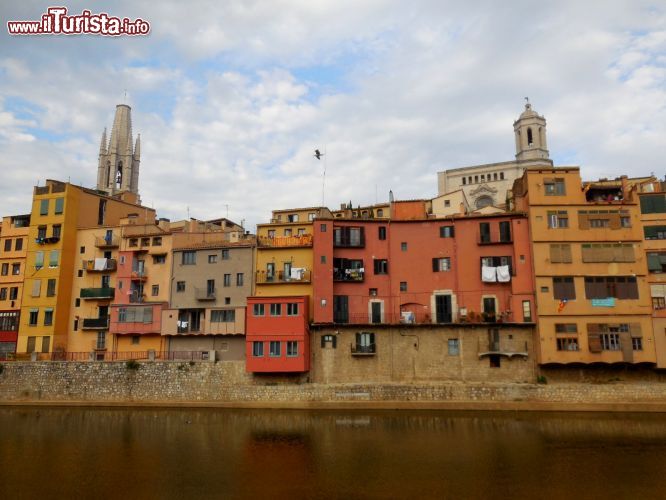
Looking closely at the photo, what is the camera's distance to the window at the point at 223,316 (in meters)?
46.6

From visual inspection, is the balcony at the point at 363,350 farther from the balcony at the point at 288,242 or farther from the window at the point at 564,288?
the window at the point at 564,288

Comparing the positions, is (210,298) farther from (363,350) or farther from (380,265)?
(380,265)

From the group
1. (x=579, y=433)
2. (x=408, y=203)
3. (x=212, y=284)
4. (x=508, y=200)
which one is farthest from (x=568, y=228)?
(x=212, y=284)

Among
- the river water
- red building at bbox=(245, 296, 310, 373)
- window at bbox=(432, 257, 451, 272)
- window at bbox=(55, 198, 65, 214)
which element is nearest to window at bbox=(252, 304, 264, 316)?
red building at bbox=(245, 296, 310, 373)

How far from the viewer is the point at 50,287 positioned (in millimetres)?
52688

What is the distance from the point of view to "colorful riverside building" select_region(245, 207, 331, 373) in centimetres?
4266

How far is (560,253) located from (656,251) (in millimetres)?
7216

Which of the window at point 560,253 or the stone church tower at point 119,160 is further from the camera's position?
the stone church tower at point 119,160

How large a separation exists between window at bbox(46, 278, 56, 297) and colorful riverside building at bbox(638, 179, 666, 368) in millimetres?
52484

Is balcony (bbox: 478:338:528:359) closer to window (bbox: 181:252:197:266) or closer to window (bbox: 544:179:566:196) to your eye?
window (bbox: 544:179:566:196)

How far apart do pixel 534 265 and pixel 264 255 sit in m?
22.6

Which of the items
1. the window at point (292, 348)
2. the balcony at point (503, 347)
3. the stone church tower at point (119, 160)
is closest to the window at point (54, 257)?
the window at point (292, 348)

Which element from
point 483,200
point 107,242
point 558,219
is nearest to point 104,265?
point 107,242

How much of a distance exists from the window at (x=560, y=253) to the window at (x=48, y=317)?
45464 mm
